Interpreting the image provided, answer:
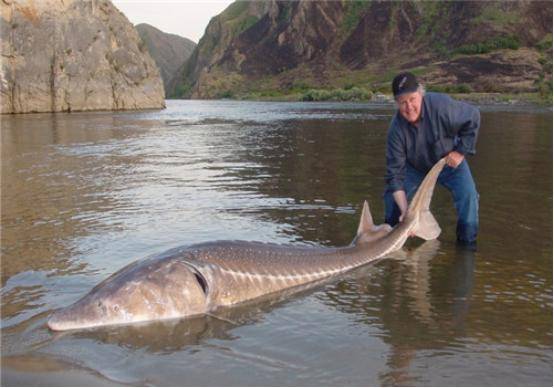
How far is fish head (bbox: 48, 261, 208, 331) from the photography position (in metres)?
4.69

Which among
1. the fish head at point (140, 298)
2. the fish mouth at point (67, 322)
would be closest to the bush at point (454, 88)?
the fish head at point (140, 298)

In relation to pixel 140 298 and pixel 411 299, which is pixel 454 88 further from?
pixel 140 298

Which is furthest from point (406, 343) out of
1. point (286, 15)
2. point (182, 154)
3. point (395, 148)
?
point (286, 15)

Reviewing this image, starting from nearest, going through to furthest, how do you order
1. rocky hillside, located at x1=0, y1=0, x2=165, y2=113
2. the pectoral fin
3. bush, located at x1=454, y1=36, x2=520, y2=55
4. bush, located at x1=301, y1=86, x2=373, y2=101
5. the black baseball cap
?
the black baseball cap → the pectoral fin → rocky hillside, located at x1=0, y1=0, x2=165, y2=113 → bush, located at x1=301, y1=86, x2=373, y2=101 → bush, located at x1=454, y1=36, x2=520, y2=55

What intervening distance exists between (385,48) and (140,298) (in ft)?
484

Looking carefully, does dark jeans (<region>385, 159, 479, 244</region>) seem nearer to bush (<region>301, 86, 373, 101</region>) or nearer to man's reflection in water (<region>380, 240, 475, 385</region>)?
man's reflection in water (<region>380, 240, 475, 385</region>)

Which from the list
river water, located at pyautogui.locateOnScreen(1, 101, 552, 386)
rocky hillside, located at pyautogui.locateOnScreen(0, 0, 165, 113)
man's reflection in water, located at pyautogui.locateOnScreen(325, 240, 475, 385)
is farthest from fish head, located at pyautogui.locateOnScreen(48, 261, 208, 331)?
rocky hillside, located at pyautogui.locateOnScreen(0, 0, 165, 113)

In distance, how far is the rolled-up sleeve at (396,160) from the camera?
718 cm

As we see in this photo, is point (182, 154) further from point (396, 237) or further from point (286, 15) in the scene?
point (286, 15)

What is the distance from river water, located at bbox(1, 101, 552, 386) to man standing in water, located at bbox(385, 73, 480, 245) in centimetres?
58

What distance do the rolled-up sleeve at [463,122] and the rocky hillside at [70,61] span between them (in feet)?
165

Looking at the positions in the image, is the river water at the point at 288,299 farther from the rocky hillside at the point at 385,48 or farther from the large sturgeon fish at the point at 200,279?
the rocky hillside at the point at 385,48

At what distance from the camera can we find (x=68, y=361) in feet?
13.5

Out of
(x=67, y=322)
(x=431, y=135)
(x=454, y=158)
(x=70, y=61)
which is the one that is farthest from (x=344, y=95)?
(x=67, y=322)
